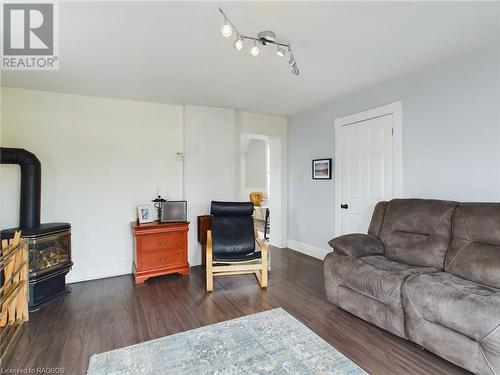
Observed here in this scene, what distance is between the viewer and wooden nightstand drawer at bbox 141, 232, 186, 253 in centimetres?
340

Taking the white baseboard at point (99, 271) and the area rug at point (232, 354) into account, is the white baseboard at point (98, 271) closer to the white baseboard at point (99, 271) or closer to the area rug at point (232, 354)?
the white baseboard at point (99, 271)

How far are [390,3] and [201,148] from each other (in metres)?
3.00

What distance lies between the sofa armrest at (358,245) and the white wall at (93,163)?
Result: 2523mm

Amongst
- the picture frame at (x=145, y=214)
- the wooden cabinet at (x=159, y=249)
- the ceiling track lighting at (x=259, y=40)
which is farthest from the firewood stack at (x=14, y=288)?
the ceiling track lighting at (x=259, y=40)

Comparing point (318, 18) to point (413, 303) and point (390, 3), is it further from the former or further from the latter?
point (413, 303)

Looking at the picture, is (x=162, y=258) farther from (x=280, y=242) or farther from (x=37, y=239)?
(x=280, y=242)

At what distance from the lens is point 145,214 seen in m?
3.66

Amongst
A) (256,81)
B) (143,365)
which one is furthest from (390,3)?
(143,365)

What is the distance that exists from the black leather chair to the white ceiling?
64.5 inches

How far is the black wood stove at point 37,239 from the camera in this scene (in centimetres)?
268

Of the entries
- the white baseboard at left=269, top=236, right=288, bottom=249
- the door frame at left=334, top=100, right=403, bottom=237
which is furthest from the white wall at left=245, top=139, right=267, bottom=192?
the door frame at left=334, top=100, right=403, bottom=237

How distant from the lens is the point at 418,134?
2.93 meters

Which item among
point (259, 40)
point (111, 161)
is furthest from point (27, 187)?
point (259, 40)

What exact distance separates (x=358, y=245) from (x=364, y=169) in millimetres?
1292
